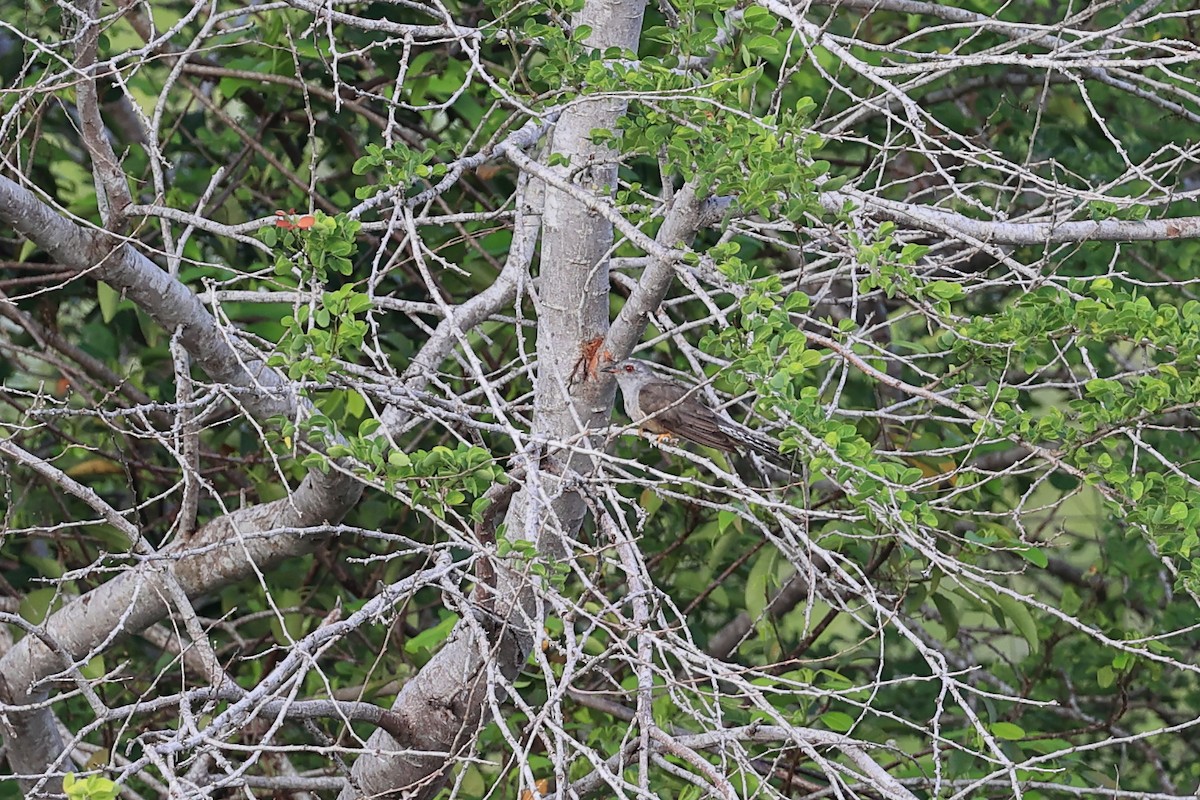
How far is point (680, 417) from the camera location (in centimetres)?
336

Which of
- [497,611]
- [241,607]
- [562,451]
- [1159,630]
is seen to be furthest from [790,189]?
[1159,630]

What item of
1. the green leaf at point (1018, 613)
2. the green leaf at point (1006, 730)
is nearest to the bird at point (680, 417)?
the green leaf at point (1018, 613)

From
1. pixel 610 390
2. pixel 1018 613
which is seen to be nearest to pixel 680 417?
pixel 610 390

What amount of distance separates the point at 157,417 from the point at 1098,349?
302 centimetres

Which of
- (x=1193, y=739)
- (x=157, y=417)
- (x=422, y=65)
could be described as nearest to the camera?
(x=422, y=65)

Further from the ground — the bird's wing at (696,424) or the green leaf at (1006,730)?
the bird's wing at (696,424)

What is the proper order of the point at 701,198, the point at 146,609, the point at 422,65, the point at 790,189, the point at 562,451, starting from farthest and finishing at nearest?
the point at 422,65 < the point at 146,609 < the point at 562,451 < the point at 701,198 < the point at 790,189

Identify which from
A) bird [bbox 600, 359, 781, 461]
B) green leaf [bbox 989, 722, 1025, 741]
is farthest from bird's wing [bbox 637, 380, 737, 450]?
green leaf [bbox 989, 722, 1025, 741]

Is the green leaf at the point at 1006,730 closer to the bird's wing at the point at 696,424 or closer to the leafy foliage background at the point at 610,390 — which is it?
the leafy foliage background at the point at 610,390

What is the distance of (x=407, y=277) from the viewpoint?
434 cm

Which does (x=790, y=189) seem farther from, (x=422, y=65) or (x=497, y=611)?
(x=422, y=65)

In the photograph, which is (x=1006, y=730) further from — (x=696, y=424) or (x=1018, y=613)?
(x=696, y=424)

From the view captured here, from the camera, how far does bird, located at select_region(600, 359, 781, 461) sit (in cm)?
322

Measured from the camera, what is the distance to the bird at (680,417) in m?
3.22
